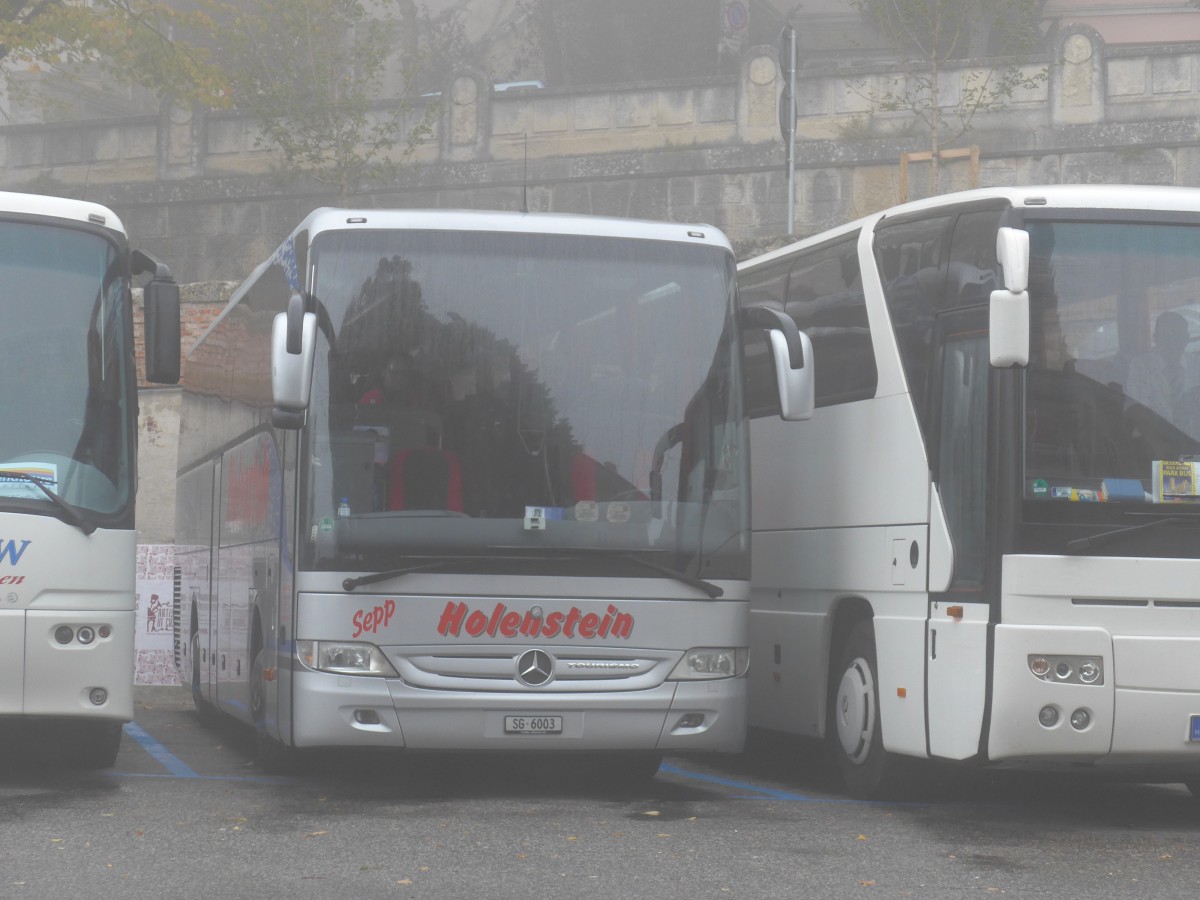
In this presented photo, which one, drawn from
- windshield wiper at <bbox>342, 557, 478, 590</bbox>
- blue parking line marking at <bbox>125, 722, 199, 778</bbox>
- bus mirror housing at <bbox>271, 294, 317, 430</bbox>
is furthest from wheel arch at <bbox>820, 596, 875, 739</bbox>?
blue parking line marking at <bbox>125, 722, 199, 778</bbox>

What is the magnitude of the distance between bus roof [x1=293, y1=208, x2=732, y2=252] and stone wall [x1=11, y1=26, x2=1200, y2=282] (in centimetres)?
2322

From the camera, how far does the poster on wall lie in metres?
18.4

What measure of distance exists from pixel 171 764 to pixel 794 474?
4262mm

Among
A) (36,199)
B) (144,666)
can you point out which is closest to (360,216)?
(36,199)

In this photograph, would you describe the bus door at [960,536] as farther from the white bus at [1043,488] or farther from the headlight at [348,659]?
the headlight at [348,659]

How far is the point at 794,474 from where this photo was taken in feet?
40.7

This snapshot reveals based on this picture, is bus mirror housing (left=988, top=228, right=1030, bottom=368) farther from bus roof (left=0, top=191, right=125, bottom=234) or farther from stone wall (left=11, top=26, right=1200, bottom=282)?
stone wall (left=11, top=26, right=1200, bottom=282)

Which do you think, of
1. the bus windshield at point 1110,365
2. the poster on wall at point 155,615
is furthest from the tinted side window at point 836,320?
the poster on wall at point 155,615

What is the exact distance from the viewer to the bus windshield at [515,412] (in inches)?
396

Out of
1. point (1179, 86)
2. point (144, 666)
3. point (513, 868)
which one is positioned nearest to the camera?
point (513, 868)

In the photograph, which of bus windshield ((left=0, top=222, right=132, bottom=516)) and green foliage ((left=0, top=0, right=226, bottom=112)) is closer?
bus windshield ((left=0, top=222, right=132, bottom=516))

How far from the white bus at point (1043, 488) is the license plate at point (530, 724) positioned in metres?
1.75

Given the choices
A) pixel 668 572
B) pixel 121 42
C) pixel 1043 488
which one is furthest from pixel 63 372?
pixel 121 42

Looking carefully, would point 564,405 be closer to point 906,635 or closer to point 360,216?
point 360,216
